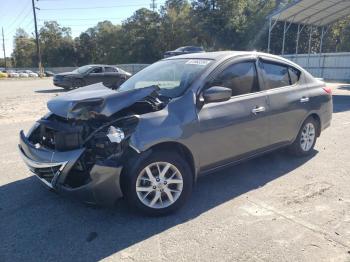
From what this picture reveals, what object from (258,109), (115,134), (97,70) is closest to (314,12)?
(97,70)

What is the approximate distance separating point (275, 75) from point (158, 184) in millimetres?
2550

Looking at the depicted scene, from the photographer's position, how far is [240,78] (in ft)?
14.9

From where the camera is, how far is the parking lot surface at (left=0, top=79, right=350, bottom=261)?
10.1 ft

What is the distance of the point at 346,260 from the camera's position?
2.97 metres

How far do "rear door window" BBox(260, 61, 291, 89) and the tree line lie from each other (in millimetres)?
40179

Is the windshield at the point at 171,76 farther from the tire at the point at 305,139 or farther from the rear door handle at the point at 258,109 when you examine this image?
the tire at the point at 305,139

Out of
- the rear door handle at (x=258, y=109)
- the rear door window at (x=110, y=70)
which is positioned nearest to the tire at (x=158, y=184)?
the rear door handle at (x=258, y=109)

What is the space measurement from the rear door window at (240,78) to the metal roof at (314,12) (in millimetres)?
16547

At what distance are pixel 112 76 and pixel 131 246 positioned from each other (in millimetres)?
17874

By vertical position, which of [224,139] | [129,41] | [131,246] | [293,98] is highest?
[129,41]

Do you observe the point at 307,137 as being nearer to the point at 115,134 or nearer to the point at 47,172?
the point at 115,134

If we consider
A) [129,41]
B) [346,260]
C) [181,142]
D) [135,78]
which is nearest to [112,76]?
[135,78]

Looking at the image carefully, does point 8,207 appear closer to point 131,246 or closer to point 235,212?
point 131,246

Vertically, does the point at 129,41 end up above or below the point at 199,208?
above
